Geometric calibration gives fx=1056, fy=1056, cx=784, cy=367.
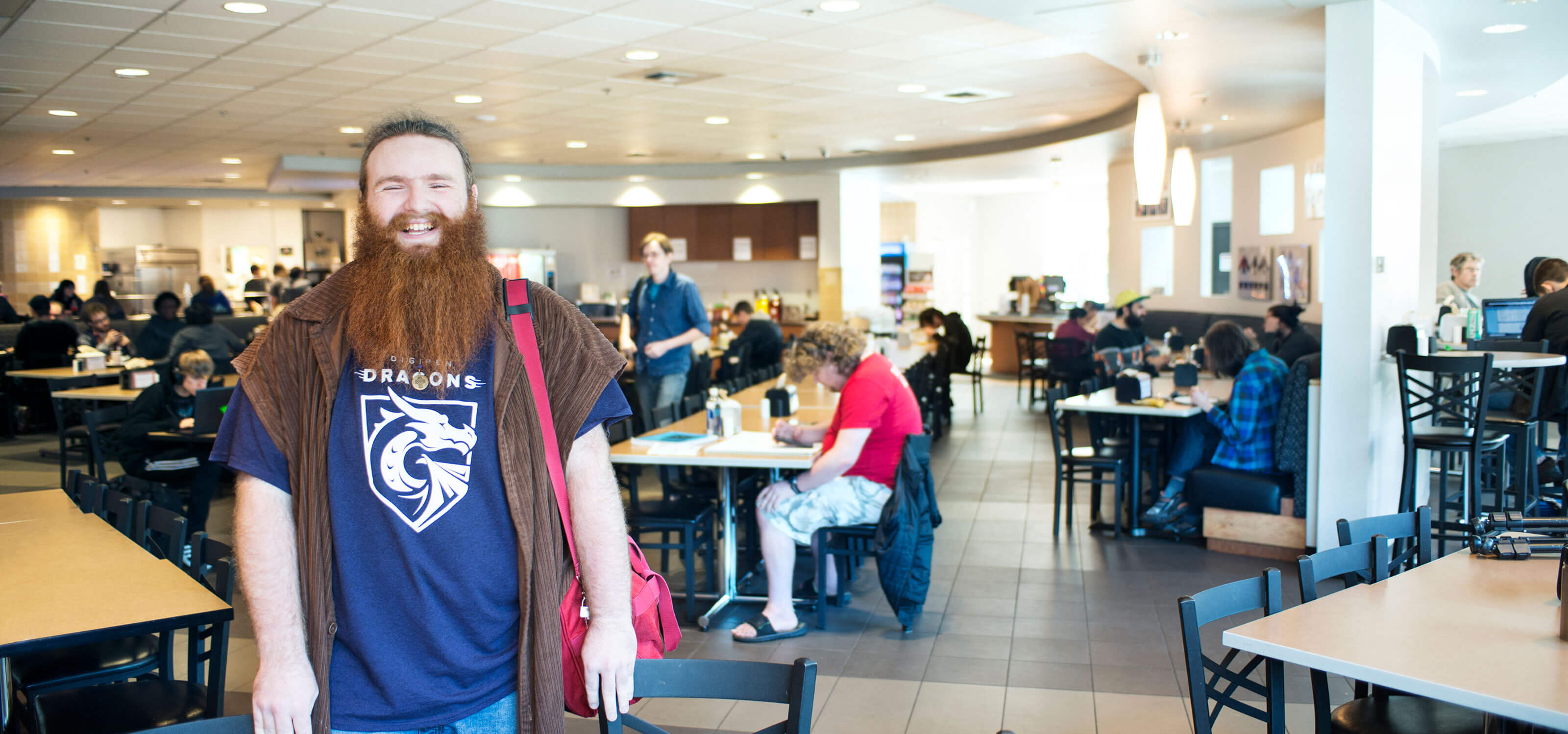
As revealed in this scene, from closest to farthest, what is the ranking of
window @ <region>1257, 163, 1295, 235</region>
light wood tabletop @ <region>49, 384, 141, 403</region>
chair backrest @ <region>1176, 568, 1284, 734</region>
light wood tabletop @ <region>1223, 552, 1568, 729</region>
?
light wood tabletop @ <region>1223, 552, 1568, 729</region>
chair backrest @ <region>1176, 568, 1284, 734</region>
light wood tabletop @ <region>49, 384, 141, 403</region>
window @ <region>1257, 163, 1295, 235</region>

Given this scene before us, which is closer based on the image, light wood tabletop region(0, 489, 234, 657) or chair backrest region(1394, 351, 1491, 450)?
light wood tabletop region(0, 489, 234, 657)

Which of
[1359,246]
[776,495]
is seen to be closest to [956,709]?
[776,495]

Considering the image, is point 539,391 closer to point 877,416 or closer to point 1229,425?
point 877,416

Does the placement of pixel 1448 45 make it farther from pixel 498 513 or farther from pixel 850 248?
pixel 850 248

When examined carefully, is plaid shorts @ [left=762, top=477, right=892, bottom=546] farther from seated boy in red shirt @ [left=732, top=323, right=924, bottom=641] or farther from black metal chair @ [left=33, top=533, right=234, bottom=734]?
black metal chair @ [left=33, top=533, right=234, bottom=734]

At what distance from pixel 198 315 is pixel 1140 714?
6.76 m

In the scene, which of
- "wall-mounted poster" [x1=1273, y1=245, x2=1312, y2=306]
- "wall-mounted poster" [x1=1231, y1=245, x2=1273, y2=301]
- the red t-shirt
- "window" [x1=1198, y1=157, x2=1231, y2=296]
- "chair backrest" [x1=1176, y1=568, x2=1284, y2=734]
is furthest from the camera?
"window" [x1=1198, y1=157, x2=1231, y2=296]

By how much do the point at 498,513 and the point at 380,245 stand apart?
0.43 m

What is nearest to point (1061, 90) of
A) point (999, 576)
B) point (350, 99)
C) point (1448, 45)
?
point (1448, 45)

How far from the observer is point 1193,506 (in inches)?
219

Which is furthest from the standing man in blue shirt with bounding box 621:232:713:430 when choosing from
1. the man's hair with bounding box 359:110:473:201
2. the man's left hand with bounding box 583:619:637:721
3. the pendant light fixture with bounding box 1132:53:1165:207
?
the man's left hand with bounding box 583:619:637:721

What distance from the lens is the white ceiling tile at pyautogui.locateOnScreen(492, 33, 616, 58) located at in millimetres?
5973

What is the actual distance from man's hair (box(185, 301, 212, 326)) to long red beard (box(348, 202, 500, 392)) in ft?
21.9

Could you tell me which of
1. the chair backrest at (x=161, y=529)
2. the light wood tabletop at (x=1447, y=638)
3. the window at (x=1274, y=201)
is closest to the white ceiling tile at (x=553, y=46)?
the chair backrest at (x=161, y=529)
